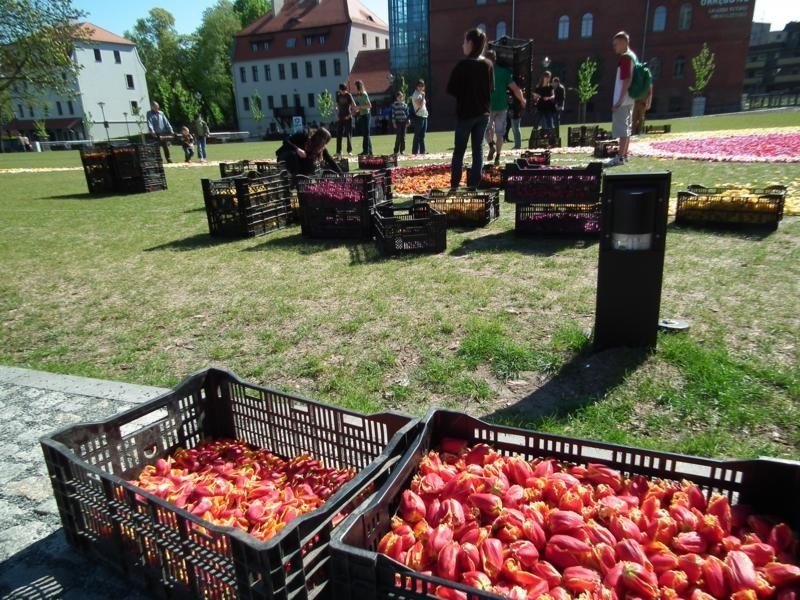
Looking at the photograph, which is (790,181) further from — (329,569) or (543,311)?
(329,569)

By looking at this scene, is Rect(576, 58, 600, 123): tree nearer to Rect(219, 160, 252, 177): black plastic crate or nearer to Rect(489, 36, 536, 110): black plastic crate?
Rect(489, 36, 536, 110): black plastic crate

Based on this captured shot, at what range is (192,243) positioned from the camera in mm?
8180

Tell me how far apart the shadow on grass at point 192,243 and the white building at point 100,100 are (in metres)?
71.9

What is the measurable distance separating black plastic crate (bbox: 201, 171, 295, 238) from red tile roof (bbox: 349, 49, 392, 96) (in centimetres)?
6052

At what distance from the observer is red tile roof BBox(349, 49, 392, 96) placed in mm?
65688

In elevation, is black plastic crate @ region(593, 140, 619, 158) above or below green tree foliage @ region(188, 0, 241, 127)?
below

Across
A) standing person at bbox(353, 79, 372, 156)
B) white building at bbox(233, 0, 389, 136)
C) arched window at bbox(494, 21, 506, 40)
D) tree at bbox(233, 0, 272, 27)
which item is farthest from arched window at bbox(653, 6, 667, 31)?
tree at bbox(233, 0, 272, 27)

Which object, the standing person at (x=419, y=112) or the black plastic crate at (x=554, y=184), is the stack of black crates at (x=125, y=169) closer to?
the standing person at (x=419, y=112)

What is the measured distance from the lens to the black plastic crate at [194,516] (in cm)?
163

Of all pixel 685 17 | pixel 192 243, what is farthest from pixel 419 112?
pixel 685 17

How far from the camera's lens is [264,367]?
3.96m

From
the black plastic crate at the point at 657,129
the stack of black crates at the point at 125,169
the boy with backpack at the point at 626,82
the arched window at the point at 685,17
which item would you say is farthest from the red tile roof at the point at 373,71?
the boy with backpack at the point at 626,82

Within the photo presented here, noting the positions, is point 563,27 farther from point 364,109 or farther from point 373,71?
point 364,109

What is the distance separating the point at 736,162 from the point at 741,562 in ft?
41.7
